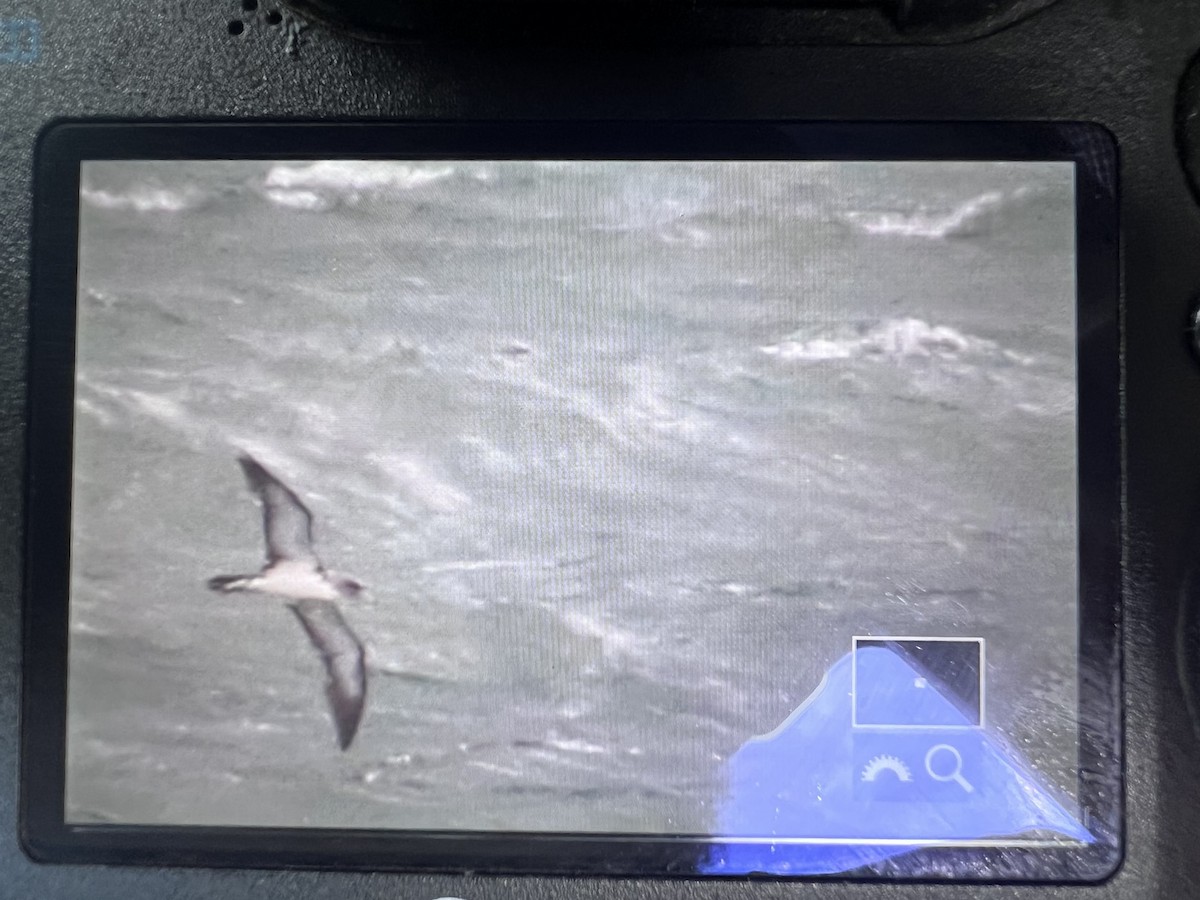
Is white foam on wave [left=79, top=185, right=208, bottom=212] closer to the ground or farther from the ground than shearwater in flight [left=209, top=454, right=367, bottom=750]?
farther from the ground

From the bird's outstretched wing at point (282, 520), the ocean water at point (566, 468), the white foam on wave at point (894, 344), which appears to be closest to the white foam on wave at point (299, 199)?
the ocean water at point (566, 468)

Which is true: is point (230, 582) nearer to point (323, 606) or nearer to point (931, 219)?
point (323, 606)

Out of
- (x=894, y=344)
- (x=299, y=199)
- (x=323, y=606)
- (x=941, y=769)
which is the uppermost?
(x=299, y=199)

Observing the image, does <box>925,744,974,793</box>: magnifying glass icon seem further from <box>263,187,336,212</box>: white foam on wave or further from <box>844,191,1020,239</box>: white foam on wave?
<box>263,187,336,212</box>: white foam on wave

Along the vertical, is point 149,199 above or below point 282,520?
above

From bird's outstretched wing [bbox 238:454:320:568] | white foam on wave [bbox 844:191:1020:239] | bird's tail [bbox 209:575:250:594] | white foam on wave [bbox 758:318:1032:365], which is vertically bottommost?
bird's tail [bbox 209:575:250:594]

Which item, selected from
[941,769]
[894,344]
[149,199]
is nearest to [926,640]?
[941,769]
